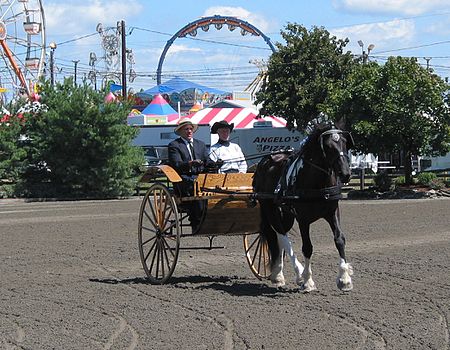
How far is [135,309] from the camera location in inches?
336

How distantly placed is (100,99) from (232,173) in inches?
1018

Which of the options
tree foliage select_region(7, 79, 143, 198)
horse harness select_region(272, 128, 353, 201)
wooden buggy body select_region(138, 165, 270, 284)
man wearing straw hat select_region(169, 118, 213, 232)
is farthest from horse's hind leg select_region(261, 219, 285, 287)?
tree foliage select_region(7, 79, 143, 198)

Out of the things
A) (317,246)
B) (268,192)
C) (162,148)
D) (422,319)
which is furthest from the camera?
(162,148)

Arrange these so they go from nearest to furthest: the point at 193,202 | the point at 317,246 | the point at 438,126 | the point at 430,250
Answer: the point at 193,202, the point at 430,250, the point at 317,246, the point at 438,126

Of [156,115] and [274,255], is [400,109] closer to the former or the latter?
[274,255]

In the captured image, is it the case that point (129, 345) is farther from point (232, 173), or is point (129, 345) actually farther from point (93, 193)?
point (93, 193)

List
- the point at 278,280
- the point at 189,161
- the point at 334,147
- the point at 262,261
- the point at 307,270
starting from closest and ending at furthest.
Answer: the point at 334,147 → the point at 307,270 → the point at 278,280 → the point at 189,161 → the point at 262,261

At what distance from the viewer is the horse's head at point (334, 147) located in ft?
28.6

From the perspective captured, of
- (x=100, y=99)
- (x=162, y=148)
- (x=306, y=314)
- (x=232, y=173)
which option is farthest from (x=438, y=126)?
(x=306, y=314)

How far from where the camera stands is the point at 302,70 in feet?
144

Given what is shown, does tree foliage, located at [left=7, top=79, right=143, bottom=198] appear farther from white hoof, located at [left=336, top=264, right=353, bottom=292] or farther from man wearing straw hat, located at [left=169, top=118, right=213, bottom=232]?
white hoof, located at [left=336, top=264, right=353, bottom=292]

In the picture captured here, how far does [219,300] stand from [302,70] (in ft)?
118

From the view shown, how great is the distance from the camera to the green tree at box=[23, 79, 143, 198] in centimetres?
3534

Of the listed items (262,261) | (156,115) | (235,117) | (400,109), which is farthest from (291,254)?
(156,115)
